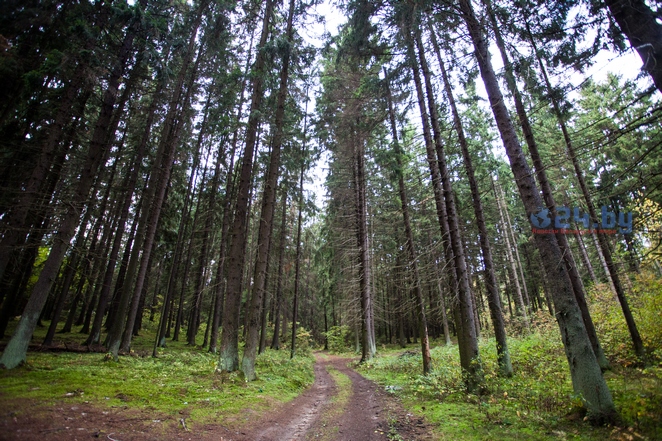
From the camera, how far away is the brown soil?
3854 mm

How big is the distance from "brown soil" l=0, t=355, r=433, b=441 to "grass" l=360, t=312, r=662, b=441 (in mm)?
765

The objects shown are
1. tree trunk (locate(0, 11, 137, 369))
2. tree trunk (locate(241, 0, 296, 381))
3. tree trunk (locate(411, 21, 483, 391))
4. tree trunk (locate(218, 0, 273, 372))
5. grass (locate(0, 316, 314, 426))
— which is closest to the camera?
grass (locate(0, 316, 314, 426))

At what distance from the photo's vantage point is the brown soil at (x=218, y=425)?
3.85 meters

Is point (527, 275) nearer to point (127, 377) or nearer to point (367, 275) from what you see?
point (367, 275)

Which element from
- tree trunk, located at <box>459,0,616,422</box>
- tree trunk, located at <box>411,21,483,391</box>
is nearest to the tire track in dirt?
tree trunk, located at <box>411,21,483,391</box>

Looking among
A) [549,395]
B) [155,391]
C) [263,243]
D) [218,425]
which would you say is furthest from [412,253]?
[155,391]

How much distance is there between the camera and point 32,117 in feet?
37.4

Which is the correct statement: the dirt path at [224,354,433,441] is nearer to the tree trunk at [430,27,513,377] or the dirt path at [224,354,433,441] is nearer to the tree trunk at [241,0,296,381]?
the tree trunk at [241,0,296,381]

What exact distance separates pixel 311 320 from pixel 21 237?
3540cm

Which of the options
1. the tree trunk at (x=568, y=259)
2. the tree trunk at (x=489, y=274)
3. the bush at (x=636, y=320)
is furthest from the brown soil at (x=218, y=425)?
the bush at (x=636, y=320)

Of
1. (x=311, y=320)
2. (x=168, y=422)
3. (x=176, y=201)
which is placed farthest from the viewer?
(x=311, y=320)

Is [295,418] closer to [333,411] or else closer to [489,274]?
[333,411]

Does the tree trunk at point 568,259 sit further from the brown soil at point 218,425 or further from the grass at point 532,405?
the brown soil at point 218,425

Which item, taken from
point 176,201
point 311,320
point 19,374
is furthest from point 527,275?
point 19,374
